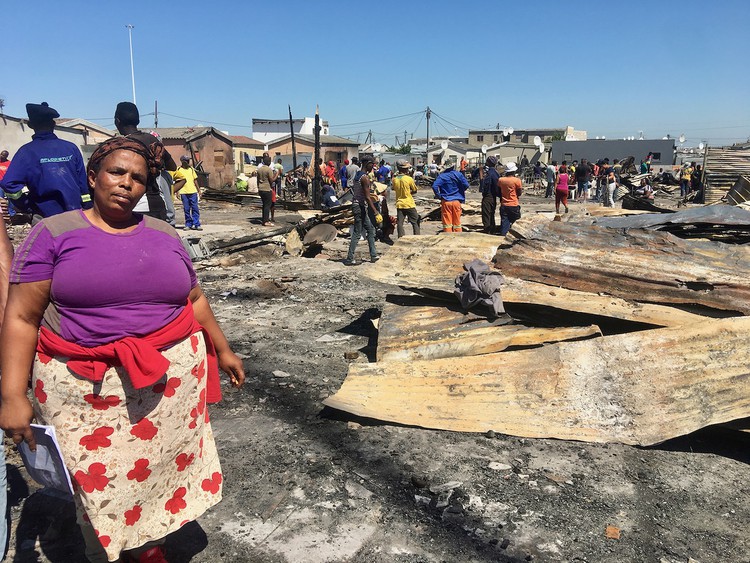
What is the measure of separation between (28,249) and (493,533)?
227cm

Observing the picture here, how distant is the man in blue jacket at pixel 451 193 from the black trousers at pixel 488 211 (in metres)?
1.67

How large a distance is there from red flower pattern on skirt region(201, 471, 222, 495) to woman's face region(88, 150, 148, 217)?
3.55 feet

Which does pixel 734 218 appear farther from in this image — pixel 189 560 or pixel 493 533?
pixel 189 560

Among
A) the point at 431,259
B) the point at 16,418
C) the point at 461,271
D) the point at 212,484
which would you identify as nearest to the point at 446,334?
the point at 461,271

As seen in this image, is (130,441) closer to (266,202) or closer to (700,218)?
(700,218)

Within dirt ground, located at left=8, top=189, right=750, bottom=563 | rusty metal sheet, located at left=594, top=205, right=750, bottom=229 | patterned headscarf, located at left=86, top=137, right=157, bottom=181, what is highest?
patterned headscarf, located at left=86, top=137, right=157, bottom=181

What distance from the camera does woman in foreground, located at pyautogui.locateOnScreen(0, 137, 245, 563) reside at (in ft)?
5.67

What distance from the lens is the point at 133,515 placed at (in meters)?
1.91

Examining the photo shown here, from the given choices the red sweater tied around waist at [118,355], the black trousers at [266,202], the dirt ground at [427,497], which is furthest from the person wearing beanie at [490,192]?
the red sweater tied around waist at [118,355]

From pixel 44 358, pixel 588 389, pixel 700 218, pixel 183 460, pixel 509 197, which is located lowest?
pixel 588 389

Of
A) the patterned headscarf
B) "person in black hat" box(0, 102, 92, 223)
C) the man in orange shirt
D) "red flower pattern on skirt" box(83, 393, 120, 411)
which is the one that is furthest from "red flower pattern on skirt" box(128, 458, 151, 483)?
the man in orange shirt

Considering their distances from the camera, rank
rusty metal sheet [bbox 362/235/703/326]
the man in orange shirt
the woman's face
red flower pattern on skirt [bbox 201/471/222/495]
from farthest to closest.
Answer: the man in orange shirt → rusty metal sheet [bbox 362/235/703/326] → red flower pattern on skirt [bbox 201/471/222/495] → the woman's face

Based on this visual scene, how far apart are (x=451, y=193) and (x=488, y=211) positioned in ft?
6.60

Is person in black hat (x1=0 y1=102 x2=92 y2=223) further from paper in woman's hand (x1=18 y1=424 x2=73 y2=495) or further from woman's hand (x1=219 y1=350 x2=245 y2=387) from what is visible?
paper in woman's hand (x1=18 y1=424 x2=73 y2=495)
